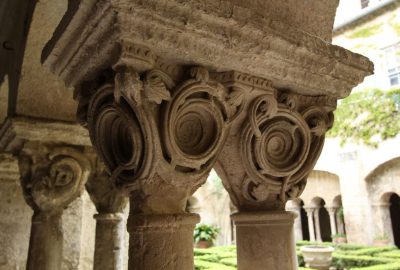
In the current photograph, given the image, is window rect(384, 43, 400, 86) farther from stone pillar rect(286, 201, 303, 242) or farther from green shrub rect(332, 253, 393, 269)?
green shrub rect(332, 253, 393, 269)

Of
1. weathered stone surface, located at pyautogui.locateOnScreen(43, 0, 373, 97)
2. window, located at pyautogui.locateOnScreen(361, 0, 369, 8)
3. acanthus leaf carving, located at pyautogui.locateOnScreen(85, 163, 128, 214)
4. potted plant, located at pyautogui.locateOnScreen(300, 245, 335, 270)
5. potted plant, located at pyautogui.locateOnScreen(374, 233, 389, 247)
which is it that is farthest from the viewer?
window, located at pyautogui.locateOnScreen(361, 0, 369, 8)

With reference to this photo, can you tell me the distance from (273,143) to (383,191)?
10.4m

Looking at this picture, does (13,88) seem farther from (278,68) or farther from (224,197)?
(224,197)

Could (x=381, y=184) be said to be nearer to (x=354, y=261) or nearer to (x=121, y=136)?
(x=354, y=261)

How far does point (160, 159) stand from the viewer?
1.21 metres

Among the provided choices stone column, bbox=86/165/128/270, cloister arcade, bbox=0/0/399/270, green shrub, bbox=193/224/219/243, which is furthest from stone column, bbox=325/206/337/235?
cloister arcade, bbox=0/0/399/270

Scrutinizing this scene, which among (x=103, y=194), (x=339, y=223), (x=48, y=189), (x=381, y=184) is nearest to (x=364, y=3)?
(x=381, y=184)

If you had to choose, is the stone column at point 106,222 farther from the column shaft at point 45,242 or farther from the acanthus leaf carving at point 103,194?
the column shaft at point 45,242

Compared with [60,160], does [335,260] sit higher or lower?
lower

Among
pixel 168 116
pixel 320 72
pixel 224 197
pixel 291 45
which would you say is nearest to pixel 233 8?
pixel 291 45

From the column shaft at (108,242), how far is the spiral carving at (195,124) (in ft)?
4.94

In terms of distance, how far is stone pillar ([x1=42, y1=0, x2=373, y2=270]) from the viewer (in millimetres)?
1175

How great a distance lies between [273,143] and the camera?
1609 mm

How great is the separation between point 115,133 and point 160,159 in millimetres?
260
